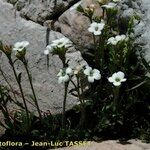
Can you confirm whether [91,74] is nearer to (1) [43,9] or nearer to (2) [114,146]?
(2) [114,146]

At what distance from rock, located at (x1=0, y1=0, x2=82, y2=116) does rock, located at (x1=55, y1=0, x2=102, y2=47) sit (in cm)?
17

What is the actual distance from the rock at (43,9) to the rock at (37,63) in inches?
7.2

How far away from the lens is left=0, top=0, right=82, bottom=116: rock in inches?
196

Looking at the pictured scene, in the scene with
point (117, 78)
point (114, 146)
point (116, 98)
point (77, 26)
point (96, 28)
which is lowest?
point (114, 146)

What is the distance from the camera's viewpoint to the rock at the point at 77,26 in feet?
17.2

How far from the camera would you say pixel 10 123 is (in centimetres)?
471

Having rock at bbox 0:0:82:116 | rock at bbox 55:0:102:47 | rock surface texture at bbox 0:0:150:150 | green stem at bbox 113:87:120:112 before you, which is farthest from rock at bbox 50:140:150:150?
rock at bbox 55:0:102:47

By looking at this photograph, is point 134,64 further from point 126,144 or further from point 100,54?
point 126,144

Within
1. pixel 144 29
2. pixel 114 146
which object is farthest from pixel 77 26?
pixel 114 146

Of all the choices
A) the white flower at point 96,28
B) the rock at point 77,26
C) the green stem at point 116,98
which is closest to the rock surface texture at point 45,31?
the rock at point 77,26

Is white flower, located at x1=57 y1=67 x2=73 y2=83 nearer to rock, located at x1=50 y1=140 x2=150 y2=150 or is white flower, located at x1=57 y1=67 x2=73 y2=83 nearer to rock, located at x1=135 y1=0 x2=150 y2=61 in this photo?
rock, located at x1=50 y1=140 x2=150 y2=150

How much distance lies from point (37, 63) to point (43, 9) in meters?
0.72

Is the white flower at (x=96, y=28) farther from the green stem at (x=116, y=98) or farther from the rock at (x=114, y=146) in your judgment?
the rock at (x=114, y=146)

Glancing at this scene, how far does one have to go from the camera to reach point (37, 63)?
512cm
